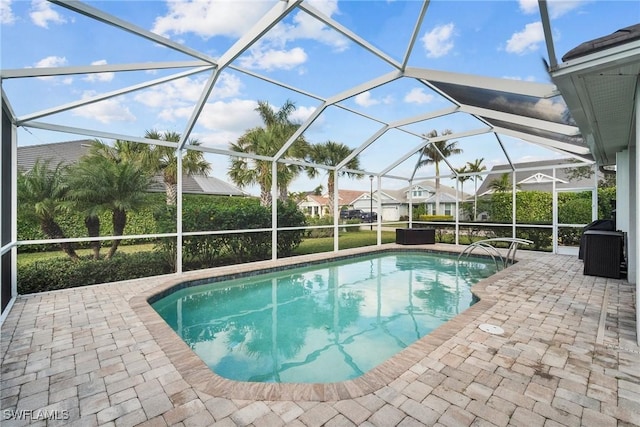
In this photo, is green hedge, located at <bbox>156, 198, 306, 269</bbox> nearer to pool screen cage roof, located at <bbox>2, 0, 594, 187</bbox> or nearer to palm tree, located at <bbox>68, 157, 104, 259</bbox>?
palm tree, located at <bbox>68, 157, 104, 259</bbox>

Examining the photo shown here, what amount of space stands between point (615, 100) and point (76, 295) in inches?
370

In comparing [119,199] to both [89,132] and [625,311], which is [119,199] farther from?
[625,311]

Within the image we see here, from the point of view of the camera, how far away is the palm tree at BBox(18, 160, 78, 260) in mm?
6625

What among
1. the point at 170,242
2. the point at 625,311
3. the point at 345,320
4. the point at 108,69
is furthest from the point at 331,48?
the point at 625,311

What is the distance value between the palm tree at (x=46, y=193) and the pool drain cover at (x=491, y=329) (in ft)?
28.4

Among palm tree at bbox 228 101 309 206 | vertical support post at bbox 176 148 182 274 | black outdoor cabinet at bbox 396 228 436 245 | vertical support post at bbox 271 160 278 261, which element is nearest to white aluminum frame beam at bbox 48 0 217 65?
vertical support post at bbox 176 148 182 274

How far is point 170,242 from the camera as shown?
8359 millimetres

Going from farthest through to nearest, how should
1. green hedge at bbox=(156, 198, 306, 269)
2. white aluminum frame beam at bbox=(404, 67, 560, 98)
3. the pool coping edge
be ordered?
green hedge at bbox=(156, 198, 306, 269) → white aluminum frame beam at bbox=(404, 67, 560, 98) → the pool coping edge

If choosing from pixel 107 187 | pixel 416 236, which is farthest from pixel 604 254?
pixel 107 187

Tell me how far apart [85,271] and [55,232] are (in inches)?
45.7

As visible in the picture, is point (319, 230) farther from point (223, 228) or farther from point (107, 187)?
point (107, 187)

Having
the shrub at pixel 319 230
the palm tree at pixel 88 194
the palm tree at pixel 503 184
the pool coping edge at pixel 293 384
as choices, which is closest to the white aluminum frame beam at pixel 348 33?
the pool coping edge at pixel 293 384

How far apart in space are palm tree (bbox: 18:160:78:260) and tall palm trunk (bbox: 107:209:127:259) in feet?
2.60

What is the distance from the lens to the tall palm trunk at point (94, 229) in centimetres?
754
